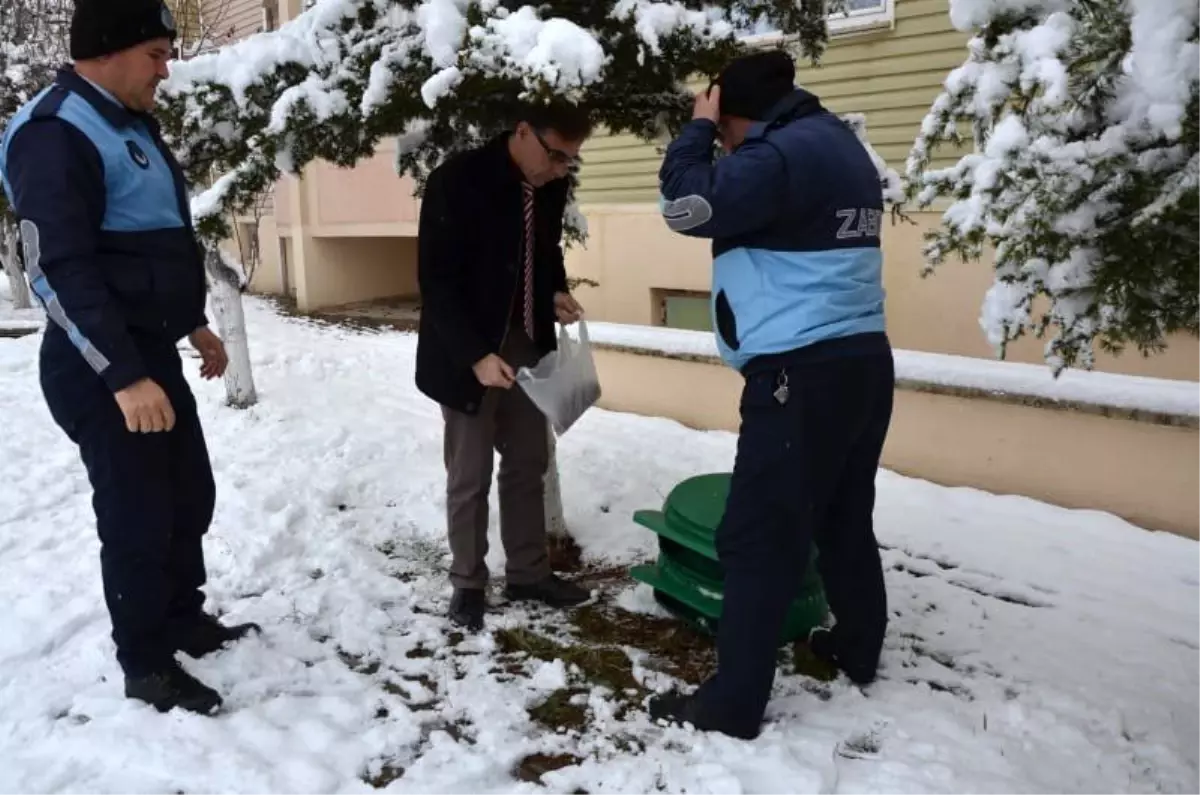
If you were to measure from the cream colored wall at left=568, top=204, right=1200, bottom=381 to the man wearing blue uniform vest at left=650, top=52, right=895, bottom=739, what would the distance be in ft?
10.3

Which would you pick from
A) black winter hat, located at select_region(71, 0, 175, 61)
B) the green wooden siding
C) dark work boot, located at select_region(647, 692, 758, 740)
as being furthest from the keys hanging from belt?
the green wooden siding

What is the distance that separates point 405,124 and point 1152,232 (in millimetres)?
2636

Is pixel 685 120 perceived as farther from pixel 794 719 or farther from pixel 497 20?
pixel 794 719

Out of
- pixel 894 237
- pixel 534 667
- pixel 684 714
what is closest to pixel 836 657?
pixel 684 714

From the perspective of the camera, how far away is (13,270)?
34.9 ft

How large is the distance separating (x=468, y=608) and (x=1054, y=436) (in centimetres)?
299

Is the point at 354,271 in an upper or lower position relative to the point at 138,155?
lower

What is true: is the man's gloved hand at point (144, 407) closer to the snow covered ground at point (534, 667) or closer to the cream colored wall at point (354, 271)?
the snow covered ground at point (534, 667)

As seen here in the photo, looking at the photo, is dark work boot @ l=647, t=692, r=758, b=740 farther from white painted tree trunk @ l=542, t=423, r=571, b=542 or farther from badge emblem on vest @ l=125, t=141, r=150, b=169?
badge emblem on vest @ l=125, t=141, r=150, b=169

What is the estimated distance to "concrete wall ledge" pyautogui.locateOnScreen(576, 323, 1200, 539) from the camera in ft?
13.7

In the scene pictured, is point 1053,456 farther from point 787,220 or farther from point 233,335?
point 233,335

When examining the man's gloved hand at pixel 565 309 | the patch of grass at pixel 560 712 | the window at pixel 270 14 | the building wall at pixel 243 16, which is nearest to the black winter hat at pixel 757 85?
the man's gloved hand at pixel 565 309

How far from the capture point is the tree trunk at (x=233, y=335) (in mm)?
6355

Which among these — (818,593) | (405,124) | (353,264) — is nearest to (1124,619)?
(818,593)
